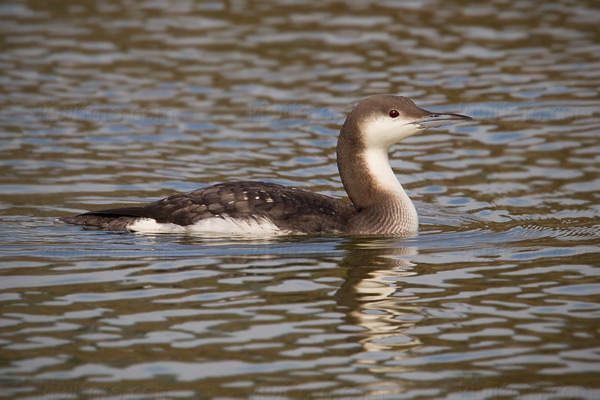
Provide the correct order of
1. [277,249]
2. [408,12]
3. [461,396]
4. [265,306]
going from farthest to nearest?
1. [408,12]
2. [277,249]
3. [265,306]
4. [461,396]

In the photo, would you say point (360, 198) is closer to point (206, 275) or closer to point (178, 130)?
point (206, 275)

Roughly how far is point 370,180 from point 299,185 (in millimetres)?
1731

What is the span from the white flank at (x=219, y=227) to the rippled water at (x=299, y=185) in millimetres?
135

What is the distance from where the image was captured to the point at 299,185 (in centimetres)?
1026

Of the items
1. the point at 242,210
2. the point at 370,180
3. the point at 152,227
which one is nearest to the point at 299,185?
the point at 370,180

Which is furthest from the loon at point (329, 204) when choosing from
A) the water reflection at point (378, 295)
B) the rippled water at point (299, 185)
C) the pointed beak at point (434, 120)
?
the water reflection at point (378, 295)

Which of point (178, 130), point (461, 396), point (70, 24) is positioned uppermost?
point (70, 24)

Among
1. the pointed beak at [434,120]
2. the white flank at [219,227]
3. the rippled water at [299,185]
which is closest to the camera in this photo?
the rippled water at [299,185]

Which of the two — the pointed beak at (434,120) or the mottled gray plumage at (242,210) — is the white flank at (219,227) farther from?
the pointed beak at (434,120)

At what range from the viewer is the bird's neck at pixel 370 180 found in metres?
8.55

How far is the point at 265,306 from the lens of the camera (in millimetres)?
6484

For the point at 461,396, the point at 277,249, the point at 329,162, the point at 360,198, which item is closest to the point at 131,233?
the point at 277,249

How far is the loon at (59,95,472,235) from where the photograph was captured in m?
8.27

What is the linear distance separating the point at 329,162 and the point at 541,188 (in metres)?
2.37
